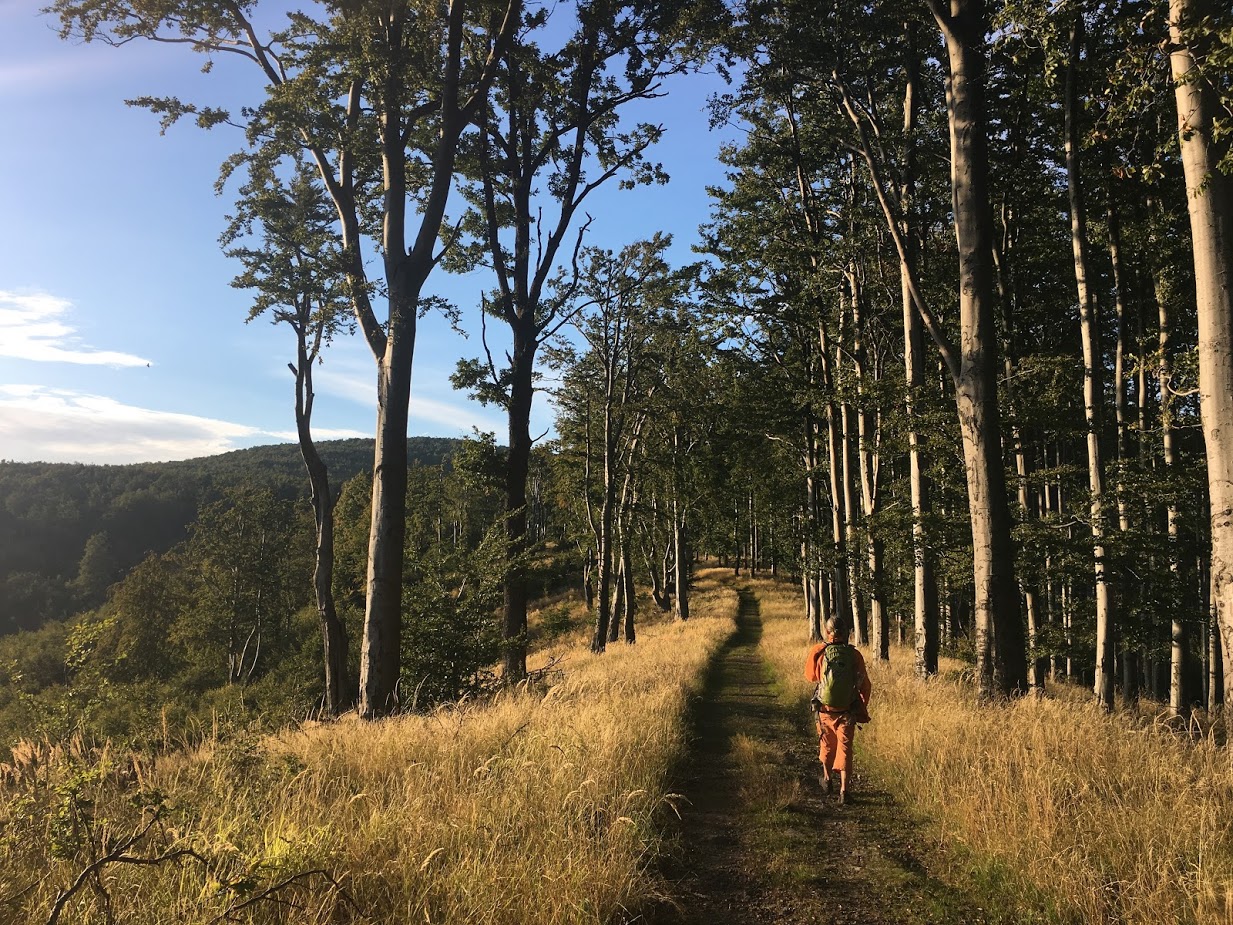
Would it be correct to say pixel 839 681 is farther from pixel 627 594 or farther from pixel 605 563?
pixel 627 594

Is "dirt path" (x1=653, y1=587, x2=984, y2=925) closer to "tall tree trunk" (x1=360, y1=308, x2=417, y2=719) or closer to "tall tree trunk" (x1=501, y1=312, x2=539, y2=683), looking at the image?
"tall tree trunk" (x1=360, y1=308, x2=417, y2=719)

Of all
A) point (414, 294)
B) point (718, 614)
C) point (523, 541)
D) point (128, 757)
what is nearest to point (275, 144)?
point (414, 294)

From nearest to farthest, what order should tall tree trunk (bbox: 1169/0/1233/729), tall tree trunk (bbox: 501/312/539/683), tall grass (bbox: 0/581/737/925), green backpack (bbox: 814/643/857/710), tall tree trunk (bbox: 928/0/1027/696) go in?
tall grass (bbox: 0/581/737/925)
tall tree trunk (bbox: 1169/0/1233/729)
green backpack (bbox: 814/643/857/710)
tall tree trunk (bbox: 928/0/1027/696)
tall tree trunk (bbox: 501/312/539/683)

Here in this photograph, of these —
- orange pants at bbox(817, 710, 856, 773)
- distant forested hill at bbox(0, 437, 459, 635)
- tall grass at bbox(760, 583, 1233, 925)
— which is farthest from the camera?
distant forested hill at bbox(0, 437, 459, 635)

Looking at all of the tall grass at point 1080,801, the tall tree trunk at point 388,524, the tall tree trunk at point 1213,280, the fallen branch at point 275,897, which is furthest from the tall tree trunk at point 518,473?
the tall tree trunk at point 1213,280

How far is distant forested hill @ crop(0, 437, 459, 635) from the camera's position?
3041 inches

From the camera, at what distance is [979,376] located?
830cm

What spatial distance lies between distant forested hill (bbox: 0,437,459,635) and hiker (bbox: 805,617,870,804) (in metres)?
69.3

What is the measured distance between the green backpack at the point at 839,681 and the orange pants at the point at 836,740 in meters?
0.14

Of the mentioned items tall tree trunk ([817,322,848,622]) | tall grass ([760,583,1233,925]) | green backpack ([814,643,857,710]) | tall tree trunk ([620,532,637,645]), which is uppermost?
tall tree trunk ([817,322,848,622])

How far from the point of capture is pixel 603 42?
13531mm

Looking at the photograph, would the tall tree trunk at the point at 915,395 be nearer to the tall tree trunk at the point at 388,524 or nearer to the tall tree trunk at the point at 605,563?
the tall tree trunk at the point at 388,524

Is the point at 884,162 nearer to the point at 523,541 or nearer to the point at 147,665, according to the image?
the point at 523,541

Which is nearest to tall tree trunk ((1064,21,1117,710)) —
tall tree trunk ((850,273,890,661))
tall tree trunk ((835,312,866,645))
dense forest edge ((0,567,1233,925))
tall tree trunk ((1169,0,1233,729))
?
tall tree trunk ((850,273,890,661))
